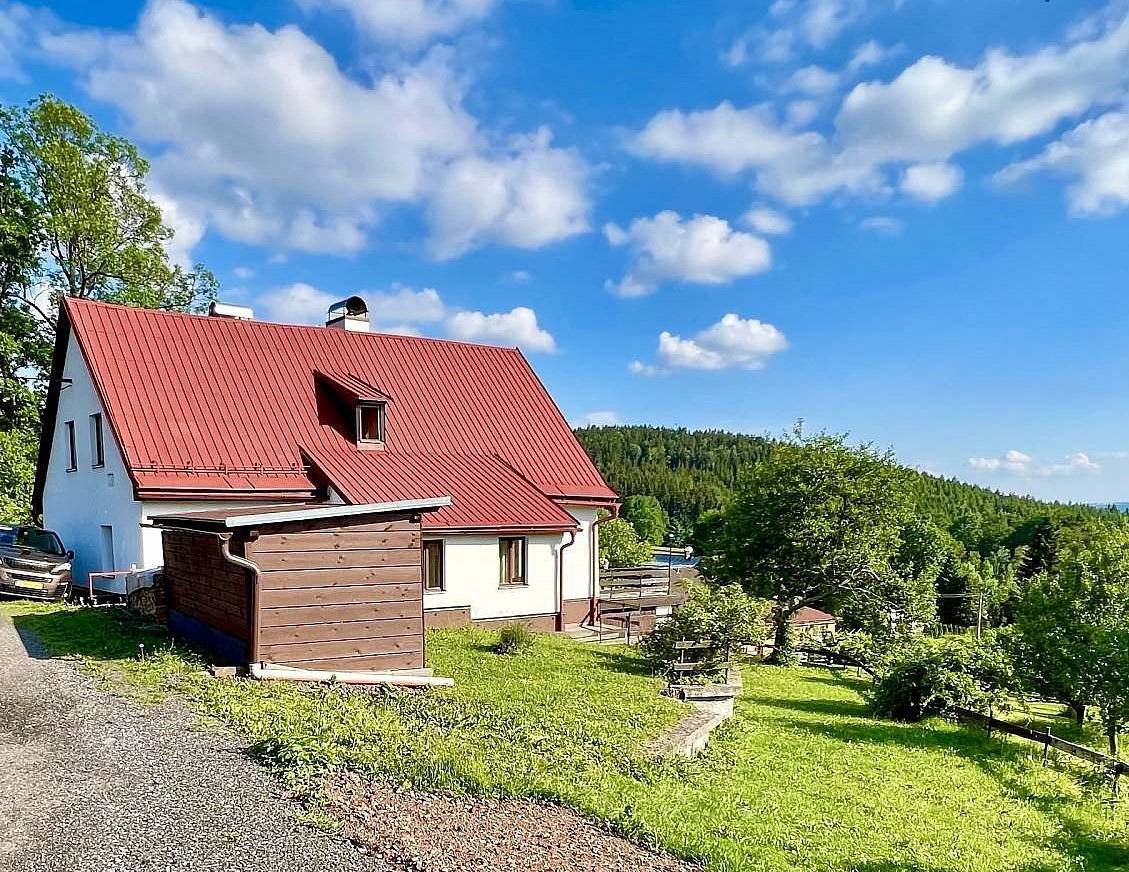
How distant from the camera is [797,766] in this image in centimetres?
961

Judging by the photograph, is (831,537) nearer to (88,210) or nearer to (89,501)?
(89,501)

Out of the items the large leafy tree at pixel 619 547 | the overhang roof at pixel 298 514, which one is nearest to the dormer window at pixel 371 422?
the overhang roof at pixel 298 514

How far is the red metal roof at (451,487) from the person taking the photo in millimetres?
17422

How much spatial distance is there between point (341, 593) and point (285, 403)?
9.86m

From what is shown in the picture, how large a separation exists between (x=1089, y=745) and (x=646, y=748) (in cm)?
1008

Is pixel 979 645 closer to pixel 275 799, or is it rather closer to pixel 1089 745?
pixel 1089 745

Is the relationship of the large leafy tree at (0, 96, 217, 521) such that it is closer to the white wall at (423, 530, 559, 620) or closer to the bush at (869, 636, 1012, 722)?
the white wall at (423, 530, 559, 620)

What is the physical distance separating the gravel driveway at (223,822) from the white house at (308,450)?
826 cm

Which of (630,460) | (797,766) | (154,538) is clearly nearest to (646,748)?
(797,766)

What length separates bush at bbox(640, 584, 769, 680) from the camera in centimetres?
1423

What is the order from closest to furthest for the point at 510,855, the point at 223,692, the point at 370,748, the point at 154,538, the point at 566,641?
the point at 510,855 < the point at 370,748 < the point at 223,692 < the point at 154,538 < the point at 566,641

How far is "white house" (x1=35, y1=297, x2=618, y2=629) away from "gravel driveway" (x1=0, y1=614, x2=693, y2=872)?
8257 millimetres

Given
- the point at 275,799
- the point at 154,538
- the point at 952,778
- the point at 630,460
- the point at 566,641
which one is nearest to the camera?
the point at 275,799

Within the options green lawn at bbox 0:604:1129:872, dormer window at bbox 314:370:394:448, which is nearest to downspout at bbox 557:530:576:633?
dormer window at bbox 314:370:394:448
